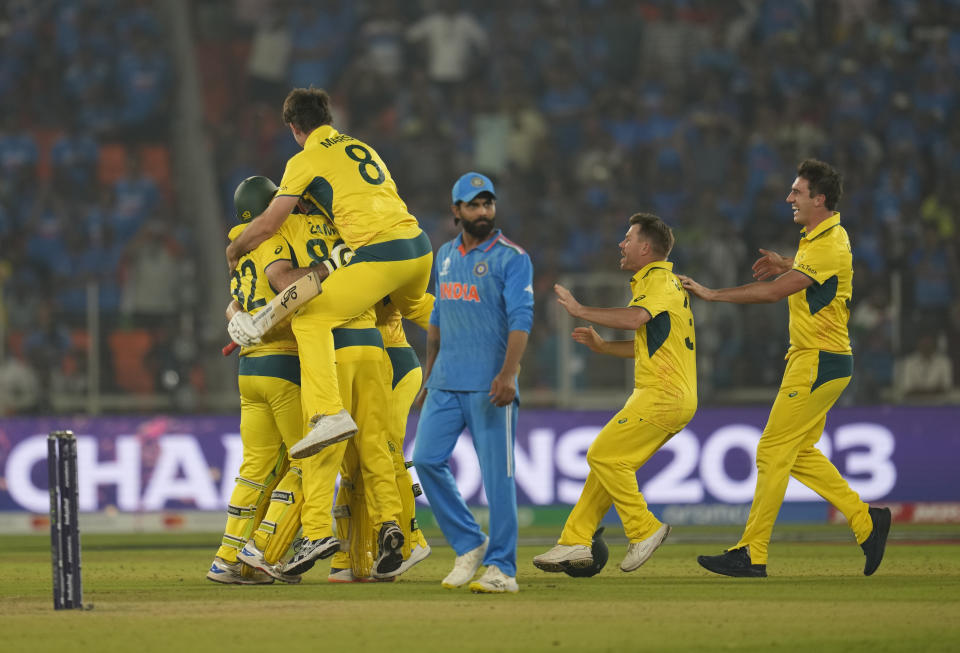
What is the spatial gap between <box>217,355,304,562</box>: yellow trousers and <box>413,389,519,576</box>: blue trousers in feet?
3.19

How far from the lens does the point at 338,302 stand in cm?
869

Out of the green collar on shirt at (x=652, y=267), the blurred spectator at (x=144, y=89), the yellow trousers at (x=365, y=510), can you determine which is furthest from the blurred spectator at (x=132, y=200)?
the green collar on shirt at (x=652, y=267)

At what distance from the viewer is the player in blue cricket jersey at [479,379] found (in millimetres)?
8195

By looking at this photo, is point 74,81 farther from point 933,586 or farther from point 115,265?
point 933,586

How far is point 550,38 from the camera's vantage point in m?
21.5

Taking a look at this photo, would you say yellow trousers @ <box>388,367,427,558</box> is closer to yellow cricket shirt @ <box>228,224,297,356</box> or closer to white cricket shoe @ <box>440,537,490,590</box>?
white cricket shoe @ <box>440,537,490,590</box>

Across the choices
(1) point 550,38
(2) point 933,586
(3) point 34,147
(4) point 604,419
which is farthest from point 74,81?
(2) point 933,586

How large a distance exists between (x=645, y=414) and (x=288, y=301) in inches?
93.9

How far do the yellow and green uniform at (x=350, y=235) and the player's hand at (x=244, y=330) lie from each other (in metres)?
0.30

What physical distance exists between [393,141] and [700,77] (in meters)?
4.54

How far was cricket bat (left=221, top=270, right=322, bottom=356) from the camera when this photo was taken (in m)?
8.59

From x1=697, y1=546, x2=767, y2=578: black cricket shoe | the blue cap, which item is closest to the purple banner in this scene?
x1=697, y1=546, x2=767, y2=578: black cricket shoe

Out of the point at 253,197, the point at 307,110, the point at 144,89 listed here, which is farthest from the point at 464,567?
the point at 144,89

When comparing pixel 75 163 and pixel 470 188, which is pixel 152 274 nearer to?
pixel 75 163
